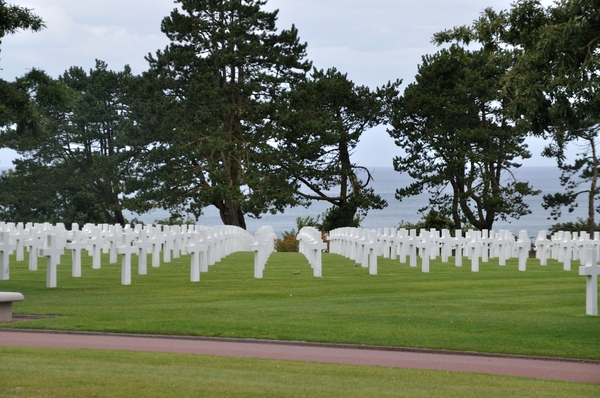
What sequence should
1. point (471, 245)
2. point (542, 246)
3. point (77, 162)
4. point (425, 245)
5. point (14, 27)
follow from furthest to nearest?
point (77, 162), point (542, 246), point (471, 245), point (425, 245), point (14, 27)

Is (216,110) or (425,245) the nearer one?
(425,245)

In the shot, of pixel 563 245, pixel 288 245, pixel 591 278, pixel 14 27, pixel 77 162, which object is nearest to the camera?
pixel 591 278

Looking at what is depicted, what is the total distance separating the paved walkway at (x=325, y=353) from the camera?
35.5 ft

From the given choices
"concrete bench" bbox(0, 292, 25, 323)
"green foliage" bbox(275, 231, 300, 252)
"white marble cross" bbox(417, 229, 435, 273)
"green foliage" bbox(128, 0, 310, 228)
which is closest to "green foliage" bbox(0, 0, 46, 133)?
"concrete bench" bbox(0, 292, 25, 323)

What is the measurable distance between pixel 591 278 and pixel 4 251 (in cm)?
1193

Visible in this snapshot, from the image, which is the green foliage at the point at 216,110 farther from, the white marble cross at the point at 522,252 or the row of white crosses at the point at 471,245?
the white marble cross at the point at 522,252

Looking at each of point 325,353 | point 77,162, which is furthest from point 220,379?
point 77,162

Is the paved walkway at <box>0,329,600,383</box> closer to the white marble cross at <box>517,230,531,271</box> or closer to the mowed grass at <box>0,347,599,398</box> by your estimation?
the mowed grass at <box>0,347,599,398</box>

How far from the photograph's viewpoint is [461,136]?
5009cm

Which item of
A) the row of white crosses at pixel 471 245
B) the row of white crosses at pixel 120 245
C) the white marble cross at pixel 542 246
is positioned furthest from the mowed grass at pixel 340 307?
the white marble cross at pixel 542 246

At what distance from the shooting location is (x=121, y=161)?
191 feet

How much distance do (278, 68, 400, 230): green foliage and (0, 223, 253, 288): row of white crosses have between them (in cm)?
1686

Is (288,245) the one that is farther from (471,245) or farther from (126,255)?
(126,255)

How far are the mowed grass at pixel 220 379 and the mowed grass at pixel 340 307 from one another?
7.02ft
